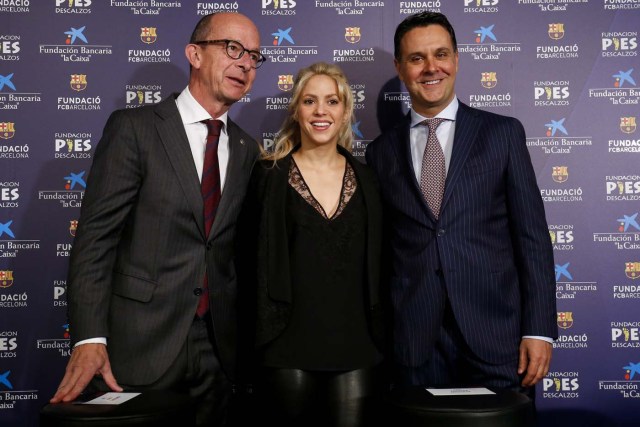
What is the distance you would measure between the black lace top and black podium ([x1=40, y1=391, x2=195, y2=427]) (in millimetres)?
426

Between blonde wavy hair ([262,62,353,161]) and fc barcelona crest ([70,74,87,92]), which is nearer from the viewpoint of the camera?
blonde wavy hair ([262,62,353,161])

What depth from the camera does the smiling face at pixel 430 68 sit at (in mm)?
2416

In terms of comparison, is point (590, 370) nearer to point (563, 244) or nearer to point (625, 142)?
point (563, 244)

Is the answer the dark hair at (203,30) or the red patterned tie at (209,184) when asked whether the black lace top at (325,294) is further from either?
the dark hair at (203,30)

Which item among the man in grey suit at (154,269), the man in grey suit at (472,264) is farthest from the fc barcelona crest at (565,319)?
the man in grey suit at (154,269)

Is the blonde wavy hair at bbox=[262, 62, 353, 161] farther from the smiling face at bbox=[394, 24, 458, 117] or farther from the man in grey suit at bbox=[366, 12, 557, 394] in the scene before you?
the man in grey suit at bbox=[366, 12, 557, 394]

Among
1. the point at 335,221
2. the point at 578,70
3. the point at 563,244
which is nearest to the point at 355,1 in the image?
the point at 578,70

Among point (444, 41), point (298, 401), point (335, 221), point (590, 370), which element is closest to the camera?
point (298, 401)

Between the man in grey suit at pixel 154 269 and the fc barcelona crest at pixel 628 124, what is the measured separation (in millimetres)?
2313

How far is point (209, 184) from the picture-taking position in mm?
2232

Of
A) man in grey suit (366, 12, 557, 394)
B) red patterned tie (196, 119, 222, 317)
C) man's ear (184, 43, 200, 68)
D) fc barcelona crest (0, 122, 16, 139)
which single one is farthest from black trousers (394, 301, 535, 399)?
fc barcelona crest (0, 122, 16, 139)

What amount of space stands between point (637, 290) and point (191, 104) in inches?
104

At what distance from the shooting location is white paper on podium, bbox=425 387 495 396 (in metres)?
1.83

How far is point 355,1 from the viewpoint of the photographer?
321cm
